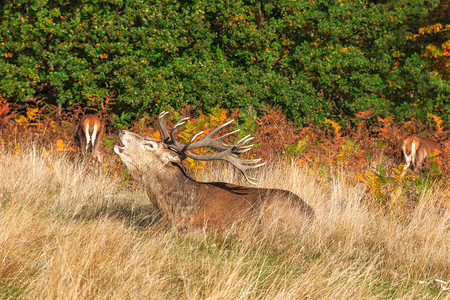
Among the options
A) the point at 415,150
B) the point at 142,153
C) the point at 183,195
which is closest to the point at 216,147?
the point at 183,195

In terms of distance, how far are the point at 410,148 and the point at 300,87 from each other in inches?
242

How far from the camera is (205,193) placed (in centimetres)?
574

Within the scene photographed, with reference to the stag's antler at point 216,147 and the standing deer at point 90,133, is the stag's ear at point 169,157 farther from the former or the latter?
the standing deer at point 90,133

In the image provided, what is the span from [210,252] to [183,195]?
1012 mm

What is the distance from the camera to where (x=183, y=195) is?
5652 mm

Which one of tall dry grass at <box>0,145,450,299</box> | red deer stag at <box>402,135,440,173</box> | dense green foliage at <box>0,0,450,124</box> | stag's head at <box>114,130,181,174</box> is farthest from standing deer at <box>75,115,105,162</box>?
red deer stag at <box>402,135,440,173</box>

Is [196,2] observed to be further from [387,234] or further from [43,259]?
[43,259]

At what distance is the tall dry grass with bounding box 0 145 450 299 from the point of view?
3553 mm

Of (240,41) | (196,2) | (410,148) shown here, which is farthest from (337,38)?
(410,148)

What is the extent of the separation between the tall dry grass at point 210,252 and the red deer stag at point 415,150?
347 cm

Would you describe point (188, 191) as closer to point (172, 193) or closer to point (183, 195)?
point (183, 195)

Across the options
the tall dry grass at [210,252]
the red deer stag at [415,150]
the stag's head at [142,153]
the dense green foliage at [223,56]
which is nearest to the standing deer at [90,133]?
the dense green foliage at [223,56]

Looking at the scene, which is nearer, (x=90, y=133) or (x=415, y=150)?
(x=415, y=150)

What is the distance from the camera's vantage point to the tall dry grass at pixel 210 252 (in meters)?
3.55
